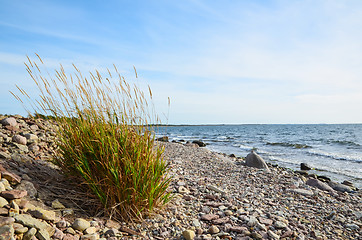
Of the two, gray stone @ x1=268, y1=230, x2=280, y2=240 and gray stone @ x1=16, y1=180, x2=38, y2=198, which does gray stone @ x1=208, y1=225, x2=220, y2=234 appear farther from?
gray stone @ x1=16, y1=180, x2=38, y2=198

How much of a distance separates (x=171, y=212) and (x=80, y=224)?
141 cm

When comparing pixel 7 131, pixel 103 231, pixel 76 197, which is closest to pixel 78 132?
pixel 76 197

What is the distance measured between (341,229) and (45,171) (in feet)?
17.8

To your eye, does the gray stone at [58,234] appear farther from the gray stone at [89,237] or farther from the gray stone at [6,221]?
the gray stone at [6,221]

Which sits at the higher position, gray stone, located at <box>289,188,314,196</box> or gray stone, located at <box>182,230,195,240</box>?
gray stone, located at <box>182,230,195,240</box>

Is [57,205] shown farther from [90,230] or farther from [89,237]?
[89,237]

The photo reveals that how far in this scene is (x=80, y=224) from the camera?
3.20 m

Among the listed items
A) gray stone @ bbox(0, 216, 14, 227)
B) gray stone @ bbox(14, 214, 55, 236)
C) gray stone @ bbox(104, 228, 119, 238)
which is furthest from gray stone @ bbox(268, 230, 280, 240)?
gray stone @ bbox(0, 216, 14, 227)

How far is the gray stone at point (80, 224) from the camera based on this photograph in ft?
10.4

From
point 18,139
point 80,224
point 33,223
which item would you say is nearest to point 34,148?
point 18,139

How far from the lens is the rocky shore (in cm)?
307

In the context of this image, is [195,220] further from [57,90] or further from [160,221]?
[57,90]

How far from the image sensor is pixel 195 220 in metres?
3.90

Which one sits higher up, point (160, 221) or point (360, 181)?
point (160, 221)
